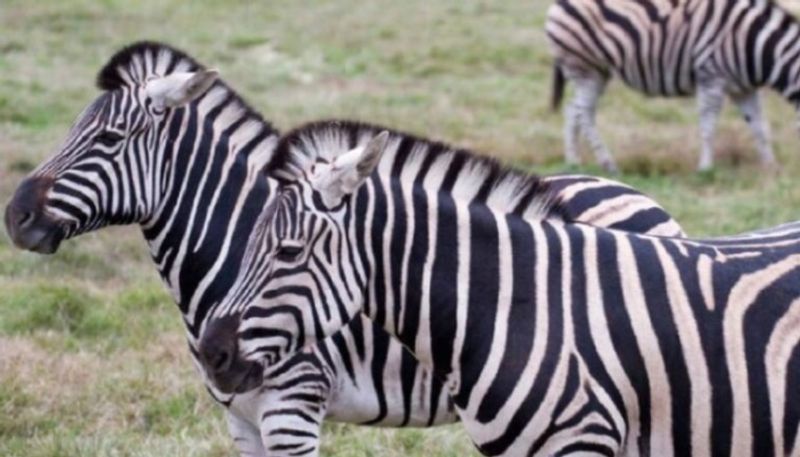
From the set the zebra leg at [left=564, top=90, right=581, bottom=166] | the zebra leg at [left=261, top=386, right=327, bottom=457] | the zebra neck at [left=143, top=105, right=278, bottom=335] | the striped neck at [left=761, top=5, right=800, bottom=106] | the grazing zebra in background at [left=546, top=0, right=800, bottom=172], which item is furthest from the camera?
the zebra leg at [left=564, top=90, right=581, bottom=166]

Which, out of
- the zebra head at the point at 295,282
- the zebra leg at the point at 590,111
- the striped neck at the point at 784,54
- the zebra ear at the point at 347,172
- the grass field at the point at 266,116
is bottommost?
the grass field at the point at 266,116

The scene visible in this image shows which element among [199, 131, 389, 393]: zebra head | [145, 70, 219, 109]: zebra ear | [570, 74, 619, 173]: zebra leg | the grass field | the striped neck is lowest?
the grass field

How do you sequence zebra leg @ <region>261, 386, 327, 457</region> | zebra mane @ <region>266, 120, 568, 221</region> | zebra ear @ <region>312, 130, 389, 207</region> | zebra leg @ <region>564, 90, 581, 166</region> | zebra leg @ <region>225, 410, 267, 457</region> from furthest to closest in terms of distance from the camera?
zebra leg @ <region>564, 90, 581, 166</region>
zebra leg @ <region>225, 410, 267, 457</region>
zebra leg @ <region>261, 386, 327, 457</region>
zebra mane @ <region>266, 120, 568, 221</region>
zebra ear @ <region>312, 130, 389, 207</region>

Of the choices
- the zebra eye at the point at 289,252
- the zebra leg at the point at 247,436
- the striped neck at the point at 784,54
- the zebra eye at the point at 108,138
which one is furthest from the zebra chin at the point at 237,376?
the striped neck at the point at 784,54

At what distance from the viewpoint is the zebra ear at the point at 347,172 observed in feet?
13.1

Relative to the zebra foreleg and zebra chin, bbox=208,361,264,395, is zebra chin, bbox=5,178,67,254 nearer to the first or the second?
the zebra foreleg

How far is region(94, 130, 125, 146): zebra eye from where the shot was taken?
5.07m

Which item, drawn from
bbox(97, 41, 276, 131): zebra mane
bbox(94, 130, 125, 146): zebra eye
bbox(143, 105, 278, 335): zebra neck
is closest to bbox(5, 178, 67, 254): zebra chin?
Result: bbox(94, 130, 125, 146): zebra eye

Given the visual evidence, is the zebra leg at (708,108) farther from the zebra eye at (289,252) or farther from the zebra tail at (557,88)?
the zebra eye at (289,252)

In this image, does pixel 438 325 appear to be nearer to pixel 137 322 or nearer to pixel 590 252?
pixel 590 252

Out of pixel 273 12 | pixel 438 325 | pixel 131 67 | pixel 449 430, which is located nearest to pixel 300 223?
pixel 438 325

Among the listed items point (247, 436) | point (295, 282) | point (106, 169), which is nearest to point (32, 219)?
point (106, 169)

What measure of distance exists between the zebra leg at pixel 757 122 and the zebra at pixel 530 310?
8.62 m

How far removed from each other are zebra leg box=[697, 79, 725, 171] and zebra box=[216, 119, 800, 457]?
853 centimetres
